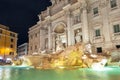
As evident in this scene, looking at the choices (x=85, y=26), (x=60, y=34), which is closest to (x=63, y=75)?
(x=85, y=26)

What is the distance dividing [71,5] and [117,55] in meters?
15.3

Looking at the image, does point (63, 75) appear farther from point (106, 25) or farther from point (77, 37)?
point (77, 37)

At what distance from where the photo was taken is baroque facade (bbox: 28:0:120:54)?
74.6 feet

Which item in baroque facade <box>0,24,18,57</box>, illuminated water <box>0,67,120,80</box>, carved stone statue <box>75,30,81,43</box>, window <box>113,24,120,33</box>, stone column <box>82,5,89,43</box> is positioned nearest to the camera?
illuminated water <box>0,67,120,80</box>

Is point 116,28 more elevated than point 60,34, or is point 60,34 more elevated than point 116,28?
point 60,34

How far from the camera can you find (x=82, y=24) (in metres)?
27.0

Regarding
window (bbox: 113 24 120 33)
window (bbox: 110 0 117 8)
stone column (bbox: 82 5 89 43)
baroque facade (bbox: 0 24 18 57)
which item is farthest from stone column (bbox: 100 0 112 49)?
baroque facade (bbox: 0 24 18 57)

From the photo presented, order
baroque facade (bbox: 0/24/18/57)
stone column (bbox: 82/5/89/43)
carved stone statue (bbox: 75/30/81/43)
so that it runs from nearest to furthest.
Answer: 1. stone column (bbox: 82/5/89/43)
2. carved stone statue (bbox: 75/30/81/43)
3. baroque facade (bbox: 0/24/18/57)

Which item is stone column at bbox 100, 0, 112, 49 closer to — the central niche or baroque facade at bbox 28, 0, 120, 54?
baroque facade at bbox 28, 0, 120, 54

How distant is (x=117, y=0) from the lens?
22.3 metres

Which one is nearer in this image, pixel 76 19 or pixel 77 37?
pixel 77 37

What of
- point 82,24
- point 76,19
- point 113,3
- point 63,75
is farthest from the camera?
point 76,19

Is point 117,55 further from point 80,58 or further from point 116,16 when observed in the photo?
point 116,16

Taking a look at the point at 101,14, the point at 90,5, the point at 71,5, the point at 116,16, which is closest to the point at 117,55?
the point at 116,16
